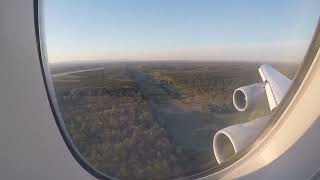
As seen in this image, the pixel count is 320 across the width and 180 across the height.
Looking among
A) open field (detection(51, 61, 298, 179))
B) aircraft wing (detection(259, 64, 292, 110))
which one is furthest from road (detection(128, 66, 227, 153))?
aircraft wing (detection(259, 64, 292, 110))

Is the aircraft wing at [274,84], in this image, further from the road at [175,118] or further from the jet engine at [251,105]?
the road at [175,118]

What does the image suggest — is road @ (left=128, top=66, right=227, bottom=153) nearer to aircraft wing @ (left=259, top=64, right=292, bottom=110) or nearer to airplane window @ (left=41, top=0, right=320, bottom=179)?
airplane window @ (left=41, top=0, right=320, bottom=179)

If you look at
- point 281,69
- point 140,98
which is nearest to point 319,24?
point 281,69

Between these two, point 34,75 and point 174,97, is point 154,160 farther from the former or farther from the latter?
point 34,75

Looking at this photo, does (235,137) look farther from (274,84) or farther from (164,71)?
(164,71)

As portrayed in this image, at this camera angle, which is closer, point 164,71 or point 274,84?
point 164,71

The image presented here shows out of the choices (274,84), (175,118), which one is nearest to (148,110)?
(175,118)

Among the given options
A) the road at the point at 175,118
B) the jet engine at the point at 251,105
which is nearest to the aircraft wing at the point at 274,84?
the jet engine at the point at 251,105
